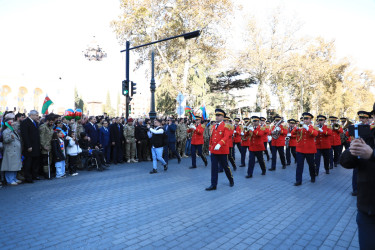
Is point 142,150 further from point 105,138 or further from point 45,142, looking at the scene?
point 45,142

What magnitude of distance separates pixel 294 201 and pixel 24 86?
6253cm

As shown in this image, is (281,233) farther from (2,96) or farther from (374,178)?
(2,96)

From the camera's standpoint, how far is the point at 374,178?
7.82 ft

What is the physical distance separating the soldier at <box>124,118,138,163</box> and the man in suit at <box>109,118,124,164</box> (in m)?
0.22

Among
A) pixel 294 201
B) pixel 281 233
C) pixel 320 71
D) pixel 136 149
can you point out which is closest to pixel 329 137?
pixel 294 201

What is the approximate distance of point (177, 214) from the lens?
217 inches

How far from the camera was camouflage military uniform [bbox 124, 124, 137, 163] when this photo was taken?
1288 cm

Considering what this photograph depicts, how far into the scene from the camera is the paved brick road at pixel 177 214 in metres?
4.31

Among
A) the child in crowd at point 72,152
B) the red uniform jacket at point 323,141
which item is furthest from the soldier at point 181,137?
the red uniform jacket at point 323,141

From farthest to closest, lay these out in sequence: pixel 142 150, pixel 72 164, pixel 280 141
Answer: pixel 142 150 < pixel 280 141 < pixel 72 164

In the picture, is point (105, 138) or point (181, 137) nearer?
point (105, 138)

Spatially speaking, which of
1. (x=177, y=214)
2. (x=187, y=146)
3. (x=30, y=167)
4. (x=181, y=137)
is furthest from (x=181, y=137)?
(x=177, y=214)

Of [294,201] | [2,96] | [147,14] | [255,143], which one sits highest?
[147,14]

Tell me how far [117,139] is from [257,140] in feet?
20.3
